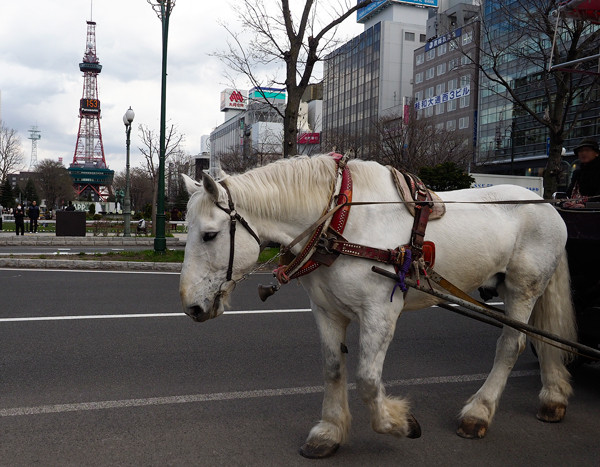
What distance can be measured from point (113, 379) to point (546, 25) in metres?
12.9

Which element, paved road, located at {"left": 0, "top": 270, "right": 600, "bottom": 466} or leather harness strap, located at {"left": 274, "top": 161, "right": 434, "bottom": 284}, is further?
paved road, located at {"left": 0, "top": 270, "right": 600, "bottom": 466}

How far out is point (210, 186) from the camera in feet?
9.83

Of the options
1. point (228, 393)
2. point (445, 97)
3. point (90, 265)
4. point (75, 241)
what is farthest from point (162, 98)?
point (445, 97)

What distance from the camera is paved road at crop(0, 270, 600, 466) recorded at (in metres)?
3.37

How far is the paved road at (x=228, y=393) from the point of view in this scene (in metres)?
3.37

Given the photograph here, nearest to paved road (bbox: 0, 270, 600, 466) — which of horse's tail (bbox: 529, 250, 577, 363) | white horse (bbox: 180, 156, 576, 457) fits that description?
white horse (bbox: 180, 156, 576, 457)

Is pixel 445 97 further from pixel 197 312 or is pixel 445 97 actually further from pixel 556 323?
pixel 197 312

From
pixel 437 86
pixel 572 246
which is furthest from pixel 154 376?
pixel 437 86

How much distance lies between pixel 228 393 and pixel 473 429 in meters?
1.95

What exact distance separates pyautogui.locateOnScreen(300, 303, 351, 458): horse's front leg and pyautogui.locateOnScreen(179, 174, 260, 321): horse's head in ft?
2.24

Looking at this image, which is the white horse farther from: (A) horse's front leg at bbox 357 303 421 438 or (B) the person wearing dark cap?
(B) the person wearing dark cap

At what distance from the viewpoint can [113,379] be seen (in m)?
4.68

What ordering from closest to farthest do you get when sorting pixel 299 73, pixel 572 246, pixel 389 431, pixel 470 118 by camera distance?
pixel 389 431, pixel 572 246, pixel 299 73, pixel 470 118

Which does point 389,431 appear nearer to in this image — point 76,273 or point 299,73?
point 76,273
